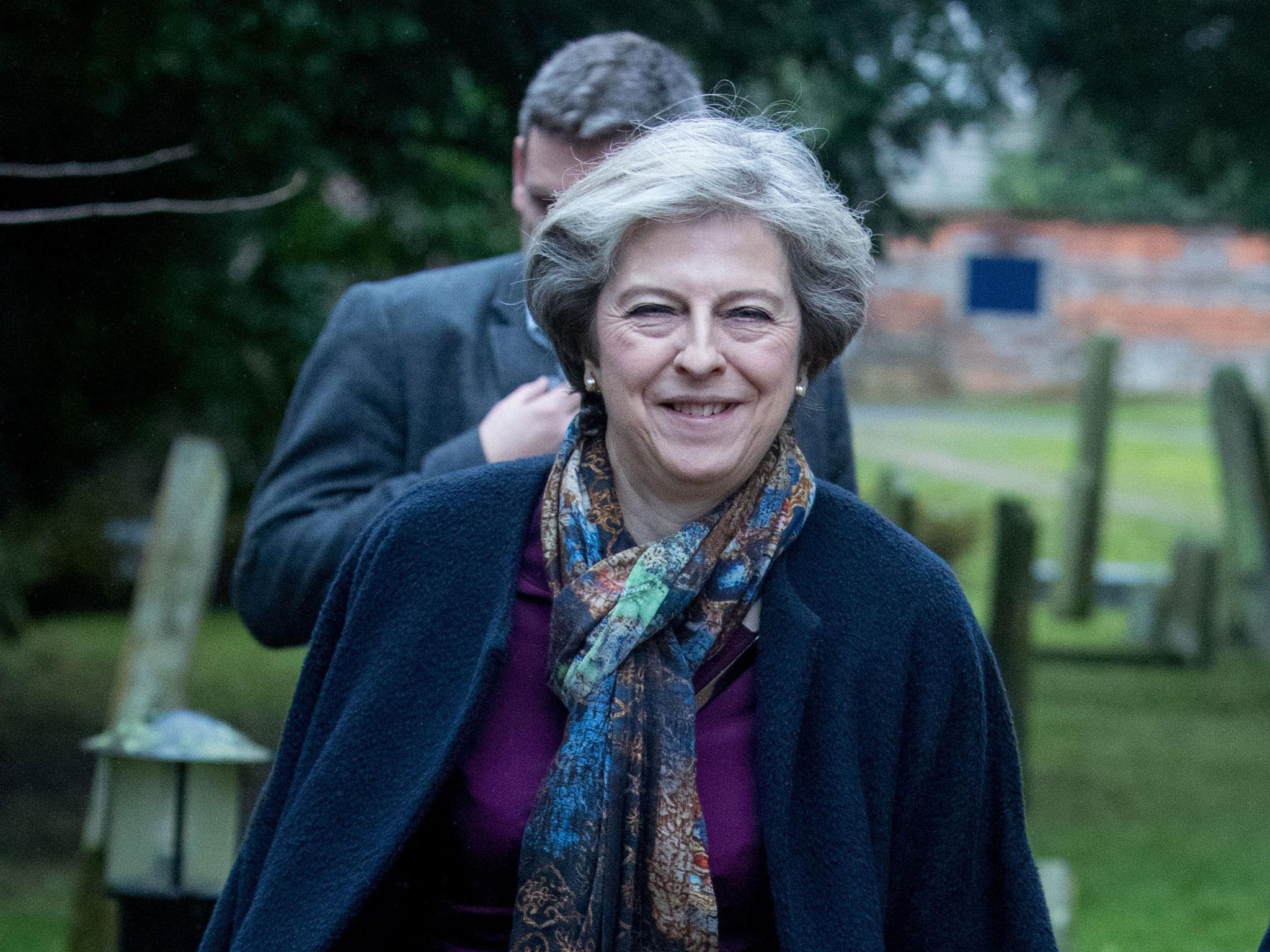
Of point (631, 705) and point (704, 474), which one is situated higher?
point (704, 474)

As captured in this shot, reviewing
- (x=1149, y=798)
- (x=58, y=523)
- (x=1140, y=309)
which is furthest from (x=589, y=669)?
(x=1140, y=309)

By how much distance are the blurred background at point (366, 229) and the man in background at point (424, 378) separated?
112cm

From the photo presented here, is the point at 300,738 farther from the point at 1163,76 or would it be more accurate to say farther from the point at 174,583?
the point at 1163,76

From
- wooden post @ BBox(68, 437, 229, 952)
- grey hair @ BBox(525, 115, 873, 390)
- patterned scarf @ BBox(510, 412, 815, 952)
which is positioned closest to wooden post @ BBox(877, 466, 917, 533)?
wooden post @ BBox(68, 437, 229, 952)

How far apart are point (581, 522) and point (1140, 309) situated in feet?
74.0

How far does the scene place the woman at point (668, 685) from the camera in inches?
82.8

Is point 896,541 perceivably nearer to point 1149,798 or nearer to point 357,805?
point 357,805

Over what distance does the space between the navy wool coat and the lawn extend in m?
3.64

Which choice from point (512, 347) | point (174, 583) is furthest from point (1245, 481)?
point (512, 347)

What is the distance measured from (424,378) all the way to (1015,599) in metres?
4.35

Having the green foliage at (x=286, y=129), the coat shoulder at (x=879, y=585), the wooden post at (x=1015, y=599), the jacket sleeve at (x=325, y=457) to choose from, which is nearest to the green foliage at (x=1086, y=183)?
the green foliage at (x=286, y=129)

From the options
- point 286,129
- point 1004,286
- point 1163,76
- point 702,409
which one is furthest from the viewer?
point 1004,286

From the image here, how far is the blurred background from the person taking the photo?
6.47m

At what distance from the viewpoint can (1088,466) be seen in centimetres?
1253
